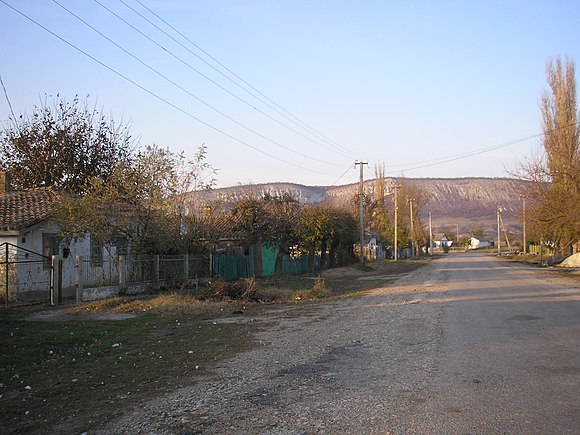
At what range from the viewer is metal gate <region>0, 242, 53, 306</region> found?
20297 mm

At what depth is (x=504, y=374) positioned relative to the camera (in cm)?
830

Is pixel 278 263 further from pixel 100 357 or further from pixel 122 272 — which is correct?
pixel 100 357

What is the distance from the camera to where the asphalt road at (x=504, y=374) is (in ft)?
20.0

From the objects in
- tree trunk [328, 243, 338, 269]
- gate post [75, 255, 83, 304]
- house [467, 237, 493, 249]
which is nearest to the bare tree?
tree trunk [328, 243, 338, 269]

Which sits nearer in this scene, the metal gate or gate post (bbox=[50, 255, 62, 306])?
gate post (bbox=[50, 255, 62, 306])

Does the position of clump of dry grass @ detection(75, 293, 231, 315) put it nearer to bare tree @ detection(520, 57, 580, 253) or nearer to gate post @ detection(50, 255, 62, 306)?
gate post @ detection(50, 255, 62, 306)

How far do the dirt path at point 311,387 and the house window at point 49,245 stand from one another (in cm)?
1280

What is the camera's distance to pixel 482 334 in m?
12.0

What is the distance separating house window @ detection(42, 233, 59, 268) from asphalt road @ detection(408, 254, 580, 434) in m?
15.7

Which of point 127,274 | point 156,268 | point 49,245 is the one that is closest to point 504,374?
point 127,274

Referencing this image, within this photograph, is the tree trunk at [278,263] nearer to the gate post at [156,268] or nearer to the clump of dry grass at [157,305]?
the gate post at [156,268]

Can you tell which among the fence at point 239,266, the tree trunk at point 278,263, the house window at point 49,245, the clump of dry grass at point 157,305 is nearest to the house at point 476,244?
the fence at point 239,266

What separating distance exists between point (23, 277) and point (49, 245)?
237cm

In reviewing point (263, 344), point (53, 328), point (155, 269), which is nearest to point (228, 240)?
point (155, 269)
